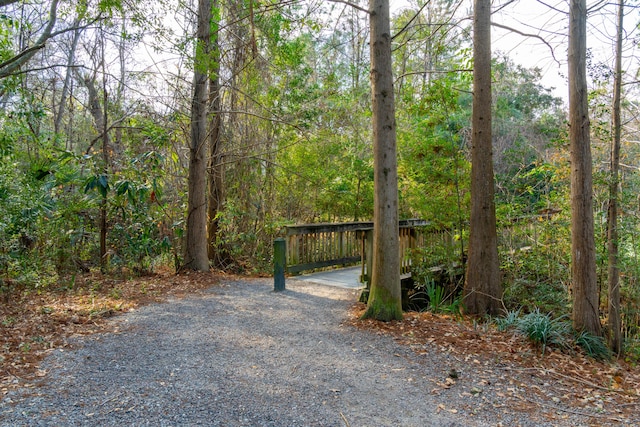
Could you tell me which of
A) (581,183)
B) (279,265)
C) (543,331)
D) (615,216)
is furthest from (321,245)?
(615,216)

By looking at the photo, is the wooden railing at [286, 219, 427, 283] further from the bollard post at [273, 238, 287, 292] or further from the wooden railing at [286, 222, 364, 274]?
the bollard post at [273, 238, 287, 292]

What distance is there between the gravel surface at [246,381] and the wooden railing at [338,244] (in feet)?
6.55

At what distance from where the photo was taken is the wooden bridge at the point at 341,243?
7.16 meters

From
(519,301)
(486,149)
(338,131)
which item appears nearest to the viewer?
(486,149)

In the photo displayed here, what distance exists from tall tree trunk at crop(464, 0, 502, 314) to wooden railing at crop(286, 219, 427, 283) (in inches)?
58.6

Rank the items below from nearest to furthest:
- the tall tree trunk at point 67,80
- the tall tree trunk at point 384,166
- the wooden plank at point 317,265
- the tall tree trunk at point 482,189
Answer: the tall tree trunk at point 384,166 → the tall tree trunk at point 482,189 → the wooden plank at point 317,265 → the tall tree trunk at point 67,80

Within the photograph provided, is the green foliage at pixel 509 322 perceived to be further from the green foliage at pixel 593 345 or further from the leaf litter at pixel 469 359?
the green foliage at pixel 593 345

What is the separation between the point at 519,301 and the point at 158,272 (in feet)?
22.7

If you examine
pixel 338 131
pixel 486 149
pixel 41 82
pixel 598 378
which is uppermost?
pixel 41 82

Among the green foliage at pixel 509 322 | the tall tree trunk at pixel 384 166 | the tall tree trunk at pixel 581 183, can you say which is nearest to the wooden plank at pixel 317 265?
the tall tree trunk at pixel 384 166

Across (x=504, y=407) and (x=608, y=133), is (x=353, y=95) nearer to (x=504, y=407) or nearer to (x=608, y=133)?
(x=608, y=133)

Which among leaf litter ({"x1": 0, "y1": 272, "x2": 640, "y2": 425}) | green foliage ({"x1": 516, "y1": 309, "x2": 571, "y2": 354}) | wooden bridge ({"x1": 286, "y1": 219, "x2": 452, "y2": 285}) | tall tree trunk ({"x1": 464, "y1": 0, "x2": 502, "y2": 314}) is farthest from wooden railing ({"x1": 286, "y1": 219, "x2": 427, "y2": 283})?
green foliage ({"x1": 516, "y1": 309, "x2": 571, "y2": 354})

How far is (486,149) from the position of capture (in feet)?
19.2

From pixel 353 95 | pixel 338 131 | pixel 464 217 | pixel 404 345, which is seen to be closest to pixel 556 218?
pixel 464 217
